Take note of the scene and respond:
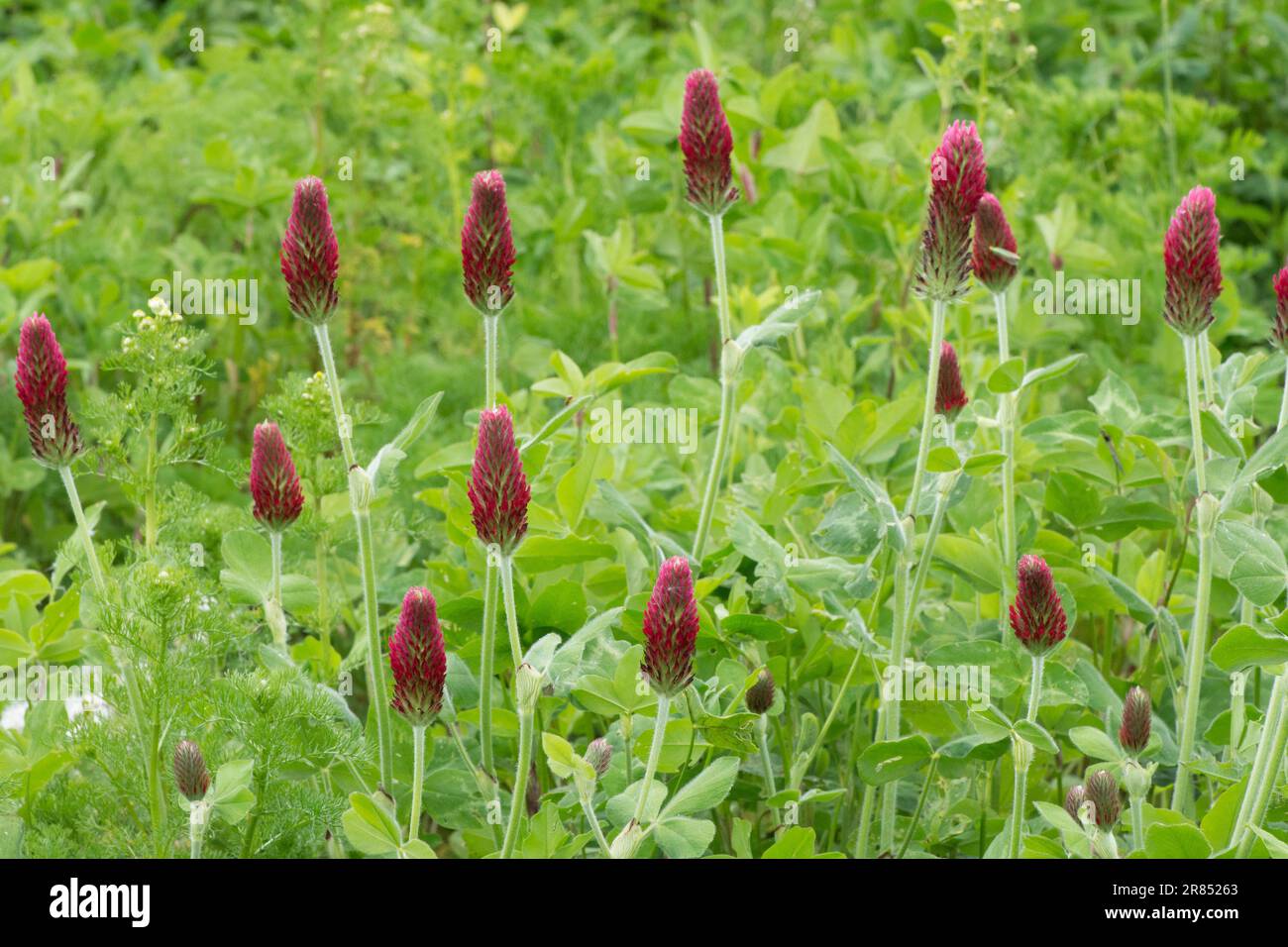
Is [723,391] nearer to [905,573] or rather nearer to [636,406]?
[905,573]

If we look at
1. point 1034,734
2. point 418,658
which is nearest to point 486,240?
point 418,658

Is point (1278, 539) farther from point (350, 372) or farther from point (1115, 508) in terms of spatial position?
point (350, 372)

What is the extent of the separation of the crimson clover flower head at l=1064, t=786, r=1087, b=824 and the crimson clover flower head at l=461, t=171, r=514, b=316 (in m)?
0.80

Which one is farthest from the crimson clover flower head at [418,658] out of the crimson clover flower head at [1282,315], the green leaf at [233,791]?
the crimson clover flower head at [1282,315]

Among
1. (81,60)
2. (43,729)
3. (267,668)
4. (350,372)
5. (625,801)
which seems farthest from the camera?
(81,60)

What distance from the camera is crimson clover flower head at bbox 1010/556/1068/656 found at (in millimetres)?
1584

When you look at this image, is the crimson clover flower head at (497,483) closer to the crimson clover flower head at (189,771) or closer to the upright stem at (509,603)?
the upright stem at (509,603)

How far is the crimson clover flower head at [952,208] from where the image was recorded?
1599 millimetres

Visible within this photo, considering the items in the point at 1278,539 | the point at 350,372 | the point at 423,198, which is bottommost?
the point at 1278,539

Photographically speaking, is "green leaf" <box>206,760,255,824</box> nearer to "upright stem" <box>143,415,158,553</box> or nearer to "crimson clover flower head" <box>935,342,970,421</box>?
"upright stem" <box>143,415,158,553</box>
